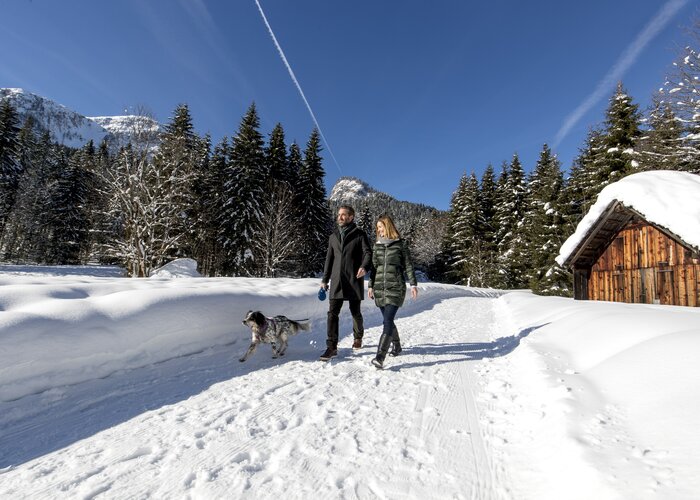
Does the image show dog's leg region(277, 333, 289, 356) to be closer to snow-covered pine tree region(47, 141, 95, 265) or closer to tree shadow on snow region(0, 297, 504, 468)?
tree shadow on snow region(0, 297, 504, 468)

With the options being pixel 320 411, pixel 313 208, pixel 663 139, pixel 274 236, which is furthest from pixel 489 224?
pixel 320 411

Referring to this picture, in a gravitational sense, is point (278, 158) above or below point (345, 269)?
above

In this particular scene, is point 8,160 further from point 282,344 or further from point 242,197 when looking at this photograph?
point 282,344

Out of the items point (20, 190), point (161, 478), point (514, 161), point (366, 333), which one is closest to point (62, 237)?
point (20, 190)

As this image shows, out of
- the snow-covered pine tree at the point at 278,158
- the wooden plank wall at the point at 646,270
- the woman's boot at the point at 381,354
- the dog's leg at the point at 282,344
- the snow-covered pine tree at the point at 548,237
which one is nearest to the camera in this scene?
the woman's boot at the point at 381,354

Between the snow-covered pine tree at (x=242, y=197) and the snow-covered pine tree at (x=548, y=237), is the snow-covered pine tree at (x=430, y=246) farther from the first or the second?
the snow-covered pine tree at (x=242, y=197)

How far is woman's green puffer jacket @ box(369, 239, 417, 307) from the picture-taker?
464cm

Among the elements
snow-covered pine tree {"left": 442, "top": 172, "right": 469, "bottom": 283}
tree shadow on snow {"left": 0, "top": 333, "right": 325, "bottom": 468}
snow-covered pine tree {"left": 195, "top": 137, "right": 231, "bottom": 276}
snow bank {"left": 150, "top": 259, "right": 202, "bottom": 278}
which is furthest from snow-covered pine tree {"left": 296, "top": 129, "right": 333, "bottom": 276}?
tree shadow on snow {"left": 0, "top": 333, "right": 325, "bottom": 468}

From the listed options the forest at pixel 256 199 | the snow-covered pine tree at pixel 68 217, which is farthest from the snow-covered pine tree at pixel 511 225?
the snow-covered pine tree at pixel 68 217

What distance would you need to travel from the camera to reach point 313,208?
32.0m

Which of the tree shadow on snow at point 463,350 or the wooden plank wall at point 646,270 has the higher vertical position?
the wooden plank wall at point 646,270

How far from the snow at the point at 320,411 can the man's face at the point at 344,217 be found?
7.42 ft

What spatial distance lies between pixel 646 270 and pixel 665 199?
3205 millimetres

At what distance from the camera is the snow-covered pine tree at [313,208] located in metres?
30.6
